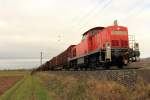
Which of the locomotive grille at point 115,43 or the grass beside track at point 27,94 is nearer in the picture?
the locomotive grille at point 115,43

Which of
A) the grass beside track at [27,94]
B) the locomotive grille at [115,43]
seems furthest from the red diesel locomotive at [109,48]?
the grass beside track at [27,94]

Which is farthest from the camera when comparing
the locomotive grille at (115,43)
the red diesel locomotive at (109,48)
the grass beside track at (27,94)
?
the grass beside track at (27,94)

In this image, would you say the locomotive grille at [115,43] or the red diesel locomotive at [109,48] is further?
the locomotive grille at [115,43]

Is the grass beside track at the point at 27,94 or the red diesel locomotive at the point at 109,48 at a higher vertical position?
the red diesel locomotive at the point at 109,48

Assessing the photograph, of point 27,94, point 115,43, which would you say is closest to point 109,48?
point 115,43

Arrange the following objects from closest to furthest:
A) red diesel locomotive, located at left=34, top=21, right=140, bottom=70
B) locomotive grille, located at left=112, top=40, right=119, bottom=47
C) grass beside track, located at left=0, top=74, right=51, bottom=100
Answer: red diesel locomotive, located at left=34, top=21, right=140, bottom=70 → locomotive grille, located at left=112, top=40, right=119, bottom=47 → grass beside track, located at left=0, top=74, right=51, bottom=100

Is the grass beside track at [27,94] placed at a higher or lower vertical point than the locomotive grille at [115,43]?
lower

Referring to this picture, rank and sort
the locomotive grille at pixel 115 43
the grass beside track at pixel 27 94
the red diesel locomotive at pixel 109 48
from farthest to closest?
1. the grass beside track at pixel 27 94
2. the locomotive grille at pixel 115 43
3. the red diesel locomotive at pixel 109 48

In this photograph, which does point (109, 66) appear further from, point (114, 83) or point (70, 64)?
point (70, 64)

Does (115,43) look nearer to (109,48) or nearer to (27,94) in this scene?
(109,48)

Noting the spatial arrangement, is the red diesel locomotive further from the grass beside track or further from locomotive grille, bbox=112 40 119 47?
the grass beside track

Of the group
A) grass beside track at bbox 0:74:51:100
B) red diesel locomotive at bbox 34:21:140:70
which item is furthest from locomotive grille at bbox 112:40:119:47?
grass beside track at bbox 0:74:51:100

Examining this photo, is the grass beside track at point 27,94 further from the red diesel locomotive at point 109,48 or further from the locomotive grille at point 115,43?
the locomotive grille at point 115,43

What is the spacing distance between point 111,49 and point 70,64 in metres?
15.9
